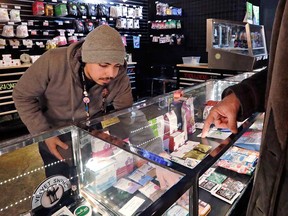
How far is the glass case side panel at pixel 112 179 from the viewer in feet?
3.68

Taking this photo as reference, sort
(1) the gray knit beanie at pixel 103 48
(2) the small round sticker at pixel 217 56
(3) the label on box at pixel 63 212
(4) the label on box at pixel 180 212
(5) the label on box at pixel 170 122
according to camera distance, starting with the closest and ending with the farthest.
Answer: (4) the label on box at pixel 180 212
(3) the label on box at pixel 63 212
(1) the gray knit beanie at pixel 103 48
(5) the label on box at pixel 170 122
(2) the small round sticker at pixel 217 56

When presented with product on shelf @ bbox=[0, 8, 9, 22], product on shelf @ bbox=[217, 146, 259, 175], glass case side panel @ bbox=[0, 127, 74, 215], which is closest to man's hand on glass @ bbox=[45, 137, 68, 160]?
glass case side panel @ bbox=[0, 127, 74, 215]

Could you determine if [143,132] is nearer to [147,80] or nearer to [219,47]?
[219,47]

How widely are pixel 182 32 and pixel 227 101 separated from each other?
18.4ft

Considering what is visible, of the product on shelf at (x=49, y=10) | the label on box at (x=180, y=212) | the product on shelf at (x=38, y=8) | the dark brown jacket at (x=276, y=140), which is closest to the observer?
the dark brown jacket at (x=276, y=140)

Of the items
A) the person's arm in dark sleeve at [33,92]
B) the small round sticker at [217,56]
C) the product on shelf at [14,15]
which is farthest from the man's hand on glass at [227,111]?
the product on shelf at [14,15]

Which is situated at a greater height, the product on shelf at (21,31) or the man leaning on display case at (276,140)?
the product on shelf at (21,31)

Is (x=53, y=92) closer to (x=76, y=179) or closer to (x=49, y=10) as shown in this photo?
(x=76, y=179)

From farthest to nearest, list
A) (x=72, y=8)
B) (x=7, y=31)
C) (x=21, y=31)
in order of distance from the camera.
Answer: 1. (x=72, y=8)
2. (x=21, y=31)
3. (x=7, y=31)

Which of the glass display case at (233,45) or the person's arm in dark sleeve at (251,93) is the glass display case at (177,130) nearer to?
the person's arm in dark sleeve at (251,93)

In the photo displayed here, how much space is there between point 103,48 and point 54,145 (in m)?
0.59

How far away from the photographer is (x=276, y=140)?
663 millimetres

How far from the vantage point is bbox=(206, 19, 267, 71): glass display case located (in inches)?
146

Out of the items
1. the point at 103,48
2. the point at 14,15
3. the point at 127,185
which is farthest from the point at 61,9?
the point at 127,185
